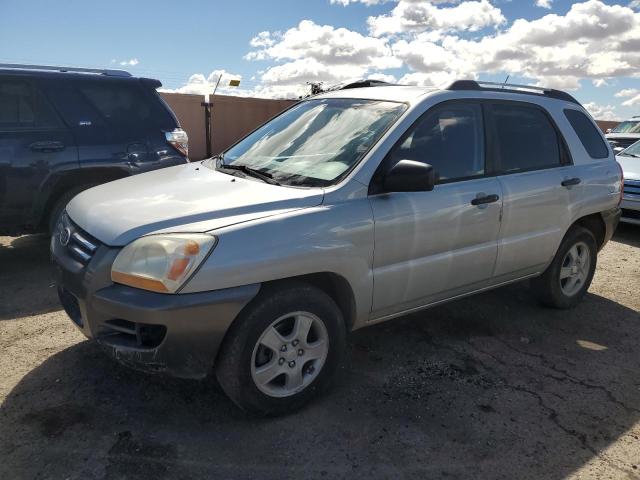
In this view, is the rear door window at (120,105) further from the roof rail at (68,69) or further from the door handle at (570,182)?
the door handle at (570,182)

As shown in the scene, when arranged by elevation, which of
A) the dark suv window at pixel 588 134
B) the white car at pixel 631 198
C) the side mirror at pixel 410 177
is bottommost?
the white car at pixel 631 198

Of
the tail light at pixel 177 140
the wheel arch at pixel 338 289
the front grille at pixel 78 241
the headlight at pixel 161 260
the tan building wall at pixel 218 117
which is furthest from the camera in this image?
the tan building wall at pixel 218 117

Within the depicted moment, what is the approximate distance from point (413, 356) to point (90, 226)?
2262 mm

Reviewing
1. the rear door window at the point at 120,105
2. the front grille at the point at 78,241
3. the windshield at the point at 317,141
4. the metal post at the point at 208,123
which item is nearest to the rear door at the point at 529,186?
the windshield at the point at 317,141

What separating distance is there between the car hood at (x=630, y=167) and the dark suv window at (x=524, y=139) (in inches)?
178

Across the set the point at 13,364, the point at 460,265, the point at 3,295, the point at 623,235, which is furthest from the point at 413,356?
the point at 623,235

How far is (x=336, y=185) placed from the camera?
3.00 metres

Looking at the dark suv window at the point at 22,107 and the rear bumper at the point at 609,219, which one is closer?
the rear bumper at the point at 609,219

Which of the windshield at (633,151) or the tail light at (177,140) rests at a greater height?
the windshield at (633,151)

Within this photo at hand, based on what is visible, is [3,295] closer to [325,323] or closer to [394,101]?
[325,323]

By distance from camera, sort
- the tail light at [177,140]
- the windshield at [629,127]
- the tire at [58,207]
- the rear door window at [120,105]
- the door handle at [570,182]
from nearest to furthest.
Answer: the door handle at [570,182] < the tire at [58,207] < the rear door window at [120,105] < the tail light at [177,140] < the windshield at [629,127]

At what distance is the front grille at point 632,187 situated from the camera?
7752 millimetres

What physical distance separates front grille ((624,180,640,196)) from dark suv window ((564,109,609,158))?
11.7 ft

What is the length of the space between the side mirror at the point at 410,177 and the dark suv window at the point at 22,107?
12.3 ft
